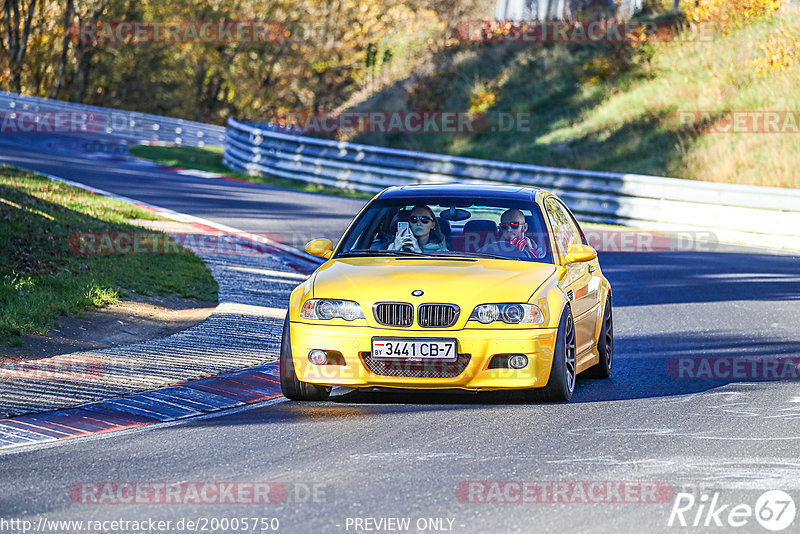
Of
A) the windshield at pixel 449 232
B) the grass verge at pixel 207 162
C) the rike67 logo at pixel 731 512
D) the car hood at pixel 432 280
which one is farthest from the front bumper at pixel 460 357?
the grass verge at pixel 207 162

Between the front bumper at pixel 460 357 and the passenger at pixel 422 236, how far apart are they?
1315 millimetres

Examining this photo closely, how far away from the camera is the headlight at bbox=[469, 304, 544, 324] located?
840cm

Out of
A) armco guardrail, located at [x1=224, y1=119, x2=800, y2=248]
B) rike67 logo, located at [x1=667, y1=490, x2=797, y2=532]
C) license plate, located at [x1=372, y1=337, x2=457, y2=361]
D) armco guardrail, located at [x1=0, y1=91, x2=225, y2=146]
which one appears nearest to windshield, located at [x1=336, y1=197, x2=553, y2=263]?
license plate, located at [x1=372, y1=337, x2=457, y2=361]

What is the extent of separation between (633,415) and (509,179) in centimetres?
1851

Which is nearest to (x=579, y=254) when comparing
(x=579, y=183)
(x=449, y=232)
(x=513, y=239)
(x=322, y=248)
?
(x=513, y=239)

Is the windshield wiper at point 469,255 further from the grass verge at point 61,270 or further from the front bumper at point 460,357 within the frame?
the grass verge at point 61,270

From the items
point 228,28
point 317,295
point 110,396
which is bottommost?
point 110,396

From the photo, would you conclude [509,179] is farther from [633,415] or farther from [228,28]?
[228,28]

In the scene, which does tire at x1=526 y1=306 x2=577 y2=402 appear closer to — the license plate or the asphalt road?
the asphalt road

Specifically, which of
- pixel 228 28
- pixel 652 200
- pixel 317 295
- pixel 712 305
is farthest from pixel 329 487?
pixel 228 28

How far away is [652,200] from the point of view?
77.6 ft

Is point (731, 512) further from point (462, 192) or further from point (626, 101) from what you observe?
point (626, 101)

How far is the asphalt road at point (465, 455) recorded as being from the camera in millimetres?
6000

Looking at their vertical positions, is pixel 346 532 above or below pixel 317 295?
below
